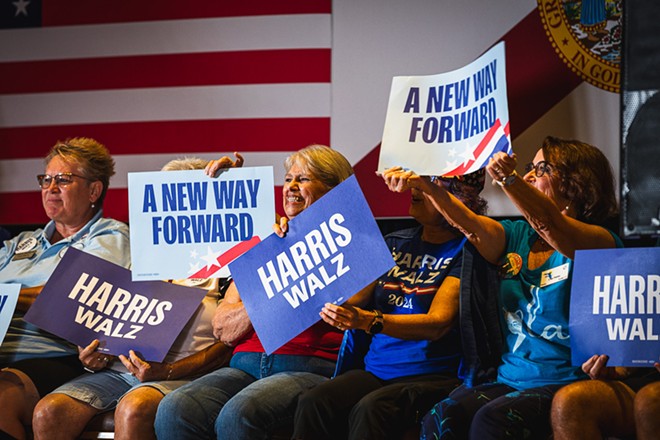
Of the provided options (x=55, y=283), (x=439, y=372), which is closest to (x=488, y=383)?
(x=439, y=372)

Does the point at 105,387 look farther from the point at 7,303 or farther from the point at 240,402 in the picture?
the point at 240,402

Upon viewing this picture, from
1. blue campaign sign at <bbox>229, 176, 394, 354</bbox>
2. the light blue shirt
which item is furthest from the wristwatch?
the light blue shirt

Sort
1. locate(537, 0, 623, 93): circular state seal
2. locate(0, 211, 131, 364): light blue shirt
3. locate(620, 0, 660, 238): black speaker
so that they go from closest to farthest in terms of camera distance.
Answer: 1. locate(620, 0, 660, 238): black speaker
2. locate(0, 211, 131, 364): light blue shirt
3. locate(537, 0, 623, 93): circular state seal

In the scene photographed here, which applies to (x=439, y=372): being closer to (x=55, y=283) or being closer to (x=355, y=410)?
(x=355, y=410)

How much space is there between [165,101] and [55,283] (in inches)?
46.8

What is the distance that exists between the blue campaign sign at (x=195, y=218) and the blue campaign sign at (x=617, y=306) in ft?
3.56

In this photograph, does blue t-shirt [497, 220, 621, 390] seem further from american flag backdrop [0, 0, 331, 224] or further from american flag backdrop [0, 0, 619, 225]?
american flag backdrop [0, 0, 331, 224]

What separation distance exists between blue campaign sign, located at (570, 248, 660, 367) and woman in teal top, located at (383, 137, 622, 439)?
120 mm

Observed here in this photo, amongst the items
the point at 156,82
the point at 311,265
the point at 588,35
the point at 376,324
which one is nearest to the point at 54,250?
the point at 156,82

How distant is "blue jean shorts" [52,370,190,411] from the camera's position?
119 inches

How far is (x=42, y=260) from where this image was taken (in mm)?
3496

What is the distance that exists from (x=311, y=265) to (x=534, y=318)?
2.32ft

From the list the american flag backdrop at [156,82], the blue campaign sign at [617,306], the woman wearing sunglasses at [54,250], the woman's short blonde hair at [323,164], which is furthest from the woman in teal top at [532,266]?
the woman wearing sunglasses at [54,250]

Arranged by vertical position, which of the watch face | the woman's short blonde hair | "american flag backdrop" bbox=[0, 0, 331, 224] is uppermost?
"american flag backdrop" bbox=[0, 0, 331, 224]
